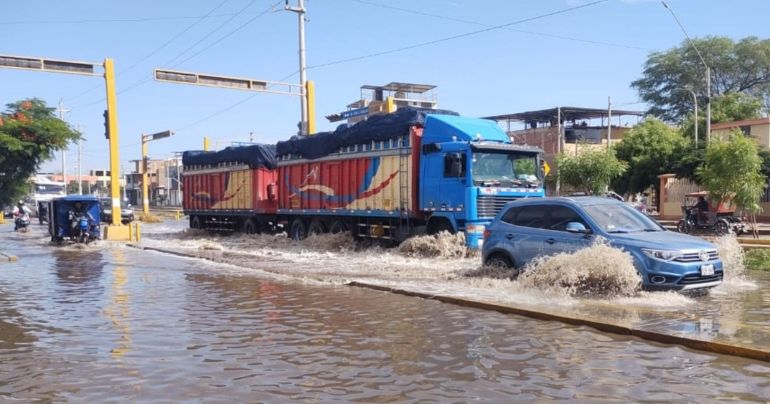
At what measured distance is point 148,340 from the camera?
803cm

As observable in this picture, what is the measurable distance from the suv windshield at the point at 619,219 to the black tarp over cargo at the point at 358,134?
7.88 metres

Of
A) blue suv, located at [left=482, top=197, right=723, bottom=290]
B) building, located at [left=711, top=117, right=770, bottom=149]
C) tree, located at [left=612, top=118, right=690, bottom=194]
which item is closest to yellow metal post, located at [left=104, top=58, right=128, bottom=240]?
blue suv, located at [left=482, top=197, right=723, bottom=290]

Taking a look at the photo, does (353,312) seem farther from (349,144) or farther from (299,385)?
(349,144)

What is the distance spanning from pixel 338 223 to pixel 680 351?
1537 centimetres

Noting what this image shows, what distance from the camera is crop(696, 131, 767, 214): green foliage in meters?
20.2

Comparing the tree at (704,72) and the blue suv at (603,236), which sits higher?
the tree at (704,72)

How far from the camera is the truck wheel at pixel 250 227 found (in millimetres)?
27125

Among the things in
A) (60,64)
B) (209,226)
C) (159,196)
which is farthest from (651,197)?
(159,196)

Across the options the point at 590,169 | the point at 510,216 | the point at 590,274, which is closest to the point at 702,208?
the point at 590,169

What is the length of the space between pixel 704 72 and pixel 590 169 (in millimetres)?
36593

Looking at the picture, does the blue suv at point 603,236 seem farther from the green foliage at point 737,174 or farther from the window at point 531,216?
the green foliage at point 737,174

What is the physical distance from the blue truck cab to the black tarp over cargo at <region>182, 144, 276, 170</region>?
9737 millimetres

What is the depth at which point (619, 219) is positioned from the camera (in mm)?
10836

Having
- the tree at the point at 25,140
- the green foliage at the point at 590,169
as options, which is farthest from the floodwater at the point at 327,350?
the tree at the point at 25,140
